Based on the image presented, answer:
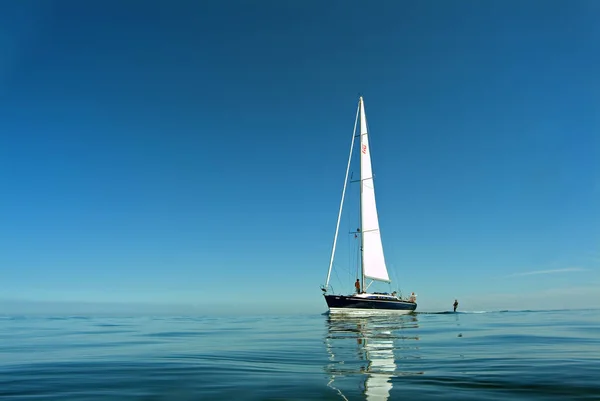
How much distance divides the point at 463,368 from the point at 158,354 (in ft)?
43.2

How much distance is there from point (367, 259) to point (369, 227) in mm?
5899

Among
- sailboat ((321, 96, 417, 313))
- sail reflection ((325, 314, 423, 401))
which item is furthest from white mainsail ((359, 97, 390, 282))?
sail reflection ((325, 314, 423, 401))

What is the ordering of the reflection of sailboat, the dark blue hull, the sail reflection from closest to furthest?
1. the reflection of sailboat
2. the sail reflection
3. the dark blue hull

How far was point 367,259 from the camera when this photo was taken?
7100 cm

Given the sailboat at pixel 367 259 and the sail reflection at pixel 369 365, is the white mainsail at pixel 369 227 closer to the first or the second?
the sailboat at pixel 367 259

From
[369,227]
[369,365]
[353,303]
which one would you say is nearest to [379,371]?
[369,365]

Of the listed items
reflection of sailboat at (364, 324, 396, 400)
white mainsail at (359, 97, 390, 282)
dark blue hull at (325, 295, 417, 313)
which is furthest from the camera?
white mainsail at (359, 97, 390, 282)

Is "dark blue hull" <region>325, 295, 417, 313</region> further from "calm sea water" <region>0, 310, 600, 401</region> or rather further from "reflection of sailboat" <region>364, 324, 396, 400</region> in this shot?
"calm sea water" <region>0, 310, 600, 401</region>

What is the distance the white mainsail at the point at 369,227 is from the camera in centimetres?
7156

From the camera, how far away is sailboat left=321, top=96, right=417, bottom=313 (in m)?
59.9

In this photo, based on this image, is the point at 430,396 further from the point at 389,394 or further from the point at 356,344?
the point at 356,344

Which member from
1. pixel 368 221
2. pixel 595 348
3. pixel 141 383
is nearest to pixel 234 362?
pixel 141 383

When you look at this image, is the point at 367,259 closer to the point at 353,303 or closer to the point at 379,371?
the point at 353,303

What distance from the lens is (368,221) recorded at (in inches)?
2921
